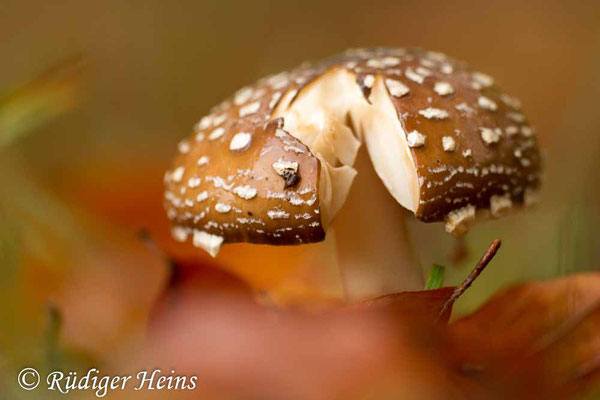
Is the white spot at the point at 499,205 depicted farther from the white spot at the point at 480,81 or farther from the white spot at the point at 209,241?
the white spot at the point at 209,241

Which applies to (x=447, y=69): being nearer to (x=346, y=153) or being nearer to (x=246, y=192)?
(x=346, y=153)

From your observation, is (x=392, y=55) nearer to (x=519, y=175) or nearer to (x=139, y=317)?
(x=519, y=175)

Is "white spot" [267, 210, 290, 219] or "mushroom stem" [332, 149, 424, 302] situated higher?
"white spot" [267, 210, 290, 219]

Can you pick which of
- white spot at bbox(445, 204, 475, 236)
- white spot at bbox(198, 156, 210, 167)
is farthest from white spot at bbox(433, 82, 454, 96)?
white spot at bbox(198, 156, 210, 167)

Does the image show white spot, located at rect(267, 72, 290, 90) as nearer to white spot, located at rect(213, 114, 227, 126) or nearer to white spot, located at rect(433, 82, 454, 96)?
white spot, located at rect(213, 114, 227, 126)

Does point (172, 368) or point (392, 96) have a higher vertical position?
point (392, 96)

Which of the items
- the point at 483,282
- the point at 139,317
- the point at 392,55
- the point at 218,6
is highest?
the point at 218,6

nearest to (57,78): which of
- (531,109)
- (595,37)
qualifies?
(531,109)
